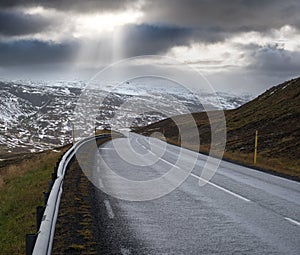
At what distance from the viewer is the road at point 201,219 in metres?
6.86

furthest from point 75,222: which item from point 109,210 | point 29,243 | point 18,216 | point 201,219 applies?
point 29,243

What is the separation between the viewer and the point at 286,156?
28031mm

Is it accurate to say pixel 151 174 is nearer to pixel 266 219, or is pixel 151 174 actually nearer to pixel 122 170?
pixel 122 170

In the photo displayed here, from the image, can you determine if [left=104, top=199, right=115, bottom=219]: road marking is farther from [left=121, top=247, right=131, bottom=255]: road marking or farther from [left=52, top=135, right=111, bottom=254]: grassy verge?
[left=121, top=247, right=131, bottom=255]: road marking

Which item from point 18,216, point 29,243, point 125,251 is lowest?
point 18,216

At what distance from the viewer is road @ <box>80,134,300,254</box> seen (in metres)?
6.86

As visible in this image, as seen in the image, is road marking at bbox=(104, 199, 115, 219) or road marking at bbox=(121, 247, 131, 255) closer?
road marking at bbox=(121, 247, 131, 255)

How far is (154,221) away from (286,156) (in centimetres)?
2121

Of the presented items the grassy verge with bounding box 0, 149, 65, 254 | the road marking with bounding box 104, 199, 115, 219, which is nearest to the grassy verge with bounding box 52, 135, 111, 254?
the road marking with bounding box 104, 199, 115, 219

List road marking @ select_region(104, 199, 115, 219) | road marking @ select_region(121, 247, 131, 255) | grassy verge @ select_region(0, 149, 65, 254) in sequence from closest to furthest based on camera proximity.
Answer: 1. road marking @ select_region(121, 247, 131, 255)
2. grassy verge @ select_region(0, 149, 65, 254)
3. road marking @ select_region(104, 199, 115, 219)

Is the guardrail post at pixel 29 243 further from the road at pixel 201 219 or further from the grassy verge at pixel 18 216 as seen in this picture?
the grassy verge at pixel 18 216

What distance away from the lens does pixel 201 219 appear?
8953mm

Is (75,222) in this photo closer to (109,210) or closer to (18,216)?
(109,210)

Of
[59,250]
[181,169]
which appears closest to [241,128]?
[181,169]
